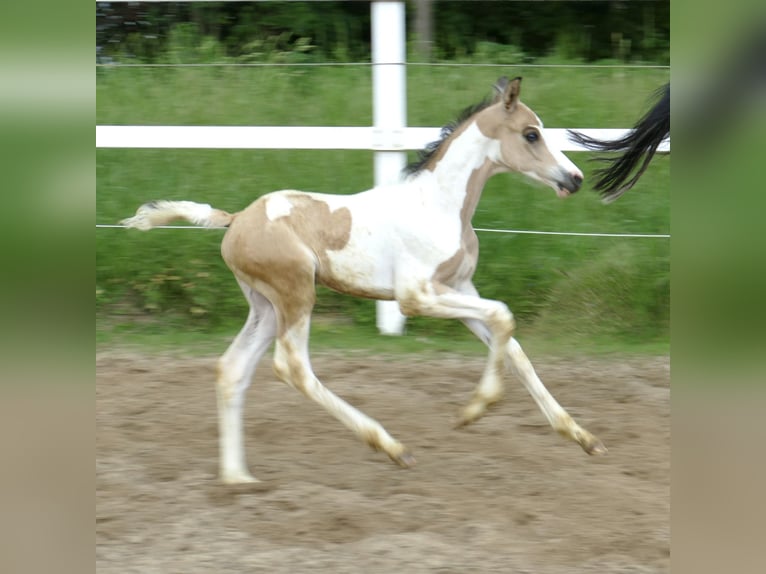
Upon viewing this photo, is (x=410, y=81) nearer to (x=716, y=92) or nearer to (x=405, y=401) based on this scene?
(x=405, y=401)

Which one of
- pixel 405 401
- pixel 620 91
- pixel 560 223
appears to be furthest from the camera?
pixel 620 91

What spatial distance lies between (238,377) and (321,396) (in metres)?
0.34

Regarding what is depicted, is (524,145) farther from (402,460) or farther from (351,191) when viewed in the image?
(351,191)

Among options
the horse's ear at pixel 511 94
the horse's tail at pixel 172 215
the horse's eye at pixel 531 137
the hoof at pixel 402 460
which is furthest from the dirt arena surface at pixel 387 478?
the horse's ear at pixel 511 94

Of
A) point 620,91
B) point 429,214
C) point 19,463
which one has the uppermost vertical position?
point 620,91

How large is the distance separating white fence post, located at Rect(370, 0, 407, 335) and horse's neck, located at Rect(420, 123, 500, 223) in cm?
183

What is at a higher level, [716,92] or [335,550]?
[716,92]

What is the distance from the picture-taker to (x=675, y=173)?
3.87ft

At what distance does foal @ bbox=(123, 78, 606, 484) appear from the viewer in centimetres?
332

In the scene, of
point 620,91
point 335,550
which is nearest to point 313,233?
point 335,550

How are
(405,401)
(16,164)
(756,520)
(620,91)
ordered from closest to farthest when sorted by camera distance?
(16,164) → (756,520) → (405,401) → (620,91)

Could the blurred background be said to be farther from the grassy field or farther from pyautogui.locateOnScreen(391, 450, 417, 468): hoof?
pyautogui.locateOnScreen(391, 450, 417, 468): hoof

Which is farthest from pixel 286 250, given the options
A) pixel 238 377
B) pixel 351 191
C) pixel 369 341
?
pixel 351 191

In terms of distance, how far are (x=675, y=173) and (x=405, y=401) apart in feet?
11.1
